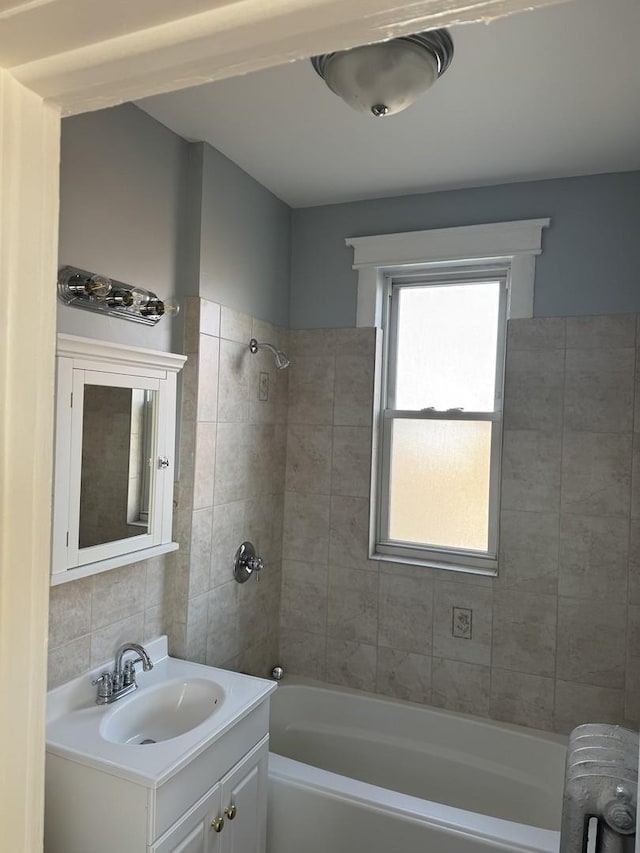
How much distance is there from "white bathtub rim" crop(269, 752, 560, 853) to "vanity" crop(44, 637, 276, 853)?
0.54 feet

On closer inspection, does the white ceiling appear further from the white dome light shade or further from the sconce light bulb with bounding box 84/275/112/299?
the sconce light bulb with bounding box 84/275/112/299

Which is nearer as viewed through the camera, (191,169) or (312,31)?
(312,31)

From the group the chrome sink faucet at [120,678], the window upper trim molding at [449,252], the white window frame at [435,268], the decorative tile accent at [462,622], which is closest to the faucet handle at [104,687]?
the chrome sink faucet at [120,678]

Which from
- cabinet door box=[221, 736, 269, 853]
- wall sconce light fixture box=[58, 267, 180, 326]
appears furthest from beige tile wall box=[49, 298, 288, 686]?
cabinet door box=[221, 736, 269, 853]

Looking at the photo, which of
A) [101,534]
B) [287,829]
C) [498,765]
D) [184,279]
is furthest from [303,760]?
[184,279]

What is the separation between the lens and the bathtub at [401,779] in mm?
1889

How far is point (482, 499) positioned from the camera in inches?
106

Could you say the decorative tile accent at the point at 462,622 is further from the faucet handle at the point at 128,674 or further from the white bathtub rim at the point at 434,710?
the faucet handle at the point at 128,674

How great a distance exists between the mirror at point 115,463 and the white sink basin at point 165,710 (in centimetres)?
51

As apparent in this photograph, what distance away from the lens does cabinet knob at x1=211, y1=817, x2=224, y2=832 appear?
1696mm

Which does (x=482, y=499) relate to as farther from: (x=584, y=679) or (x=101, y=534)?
(x=101, y=534)

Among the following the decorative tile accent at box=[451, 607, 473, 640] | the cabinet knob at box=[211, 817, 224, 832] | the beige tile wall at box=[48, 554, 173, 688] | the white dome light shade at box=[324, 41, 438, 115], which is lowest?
the cabinet knob at box=[211, 817, 224, 832]

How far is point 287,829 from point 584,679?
1.27m

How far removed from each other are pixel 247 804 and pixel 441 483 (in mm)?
1500
